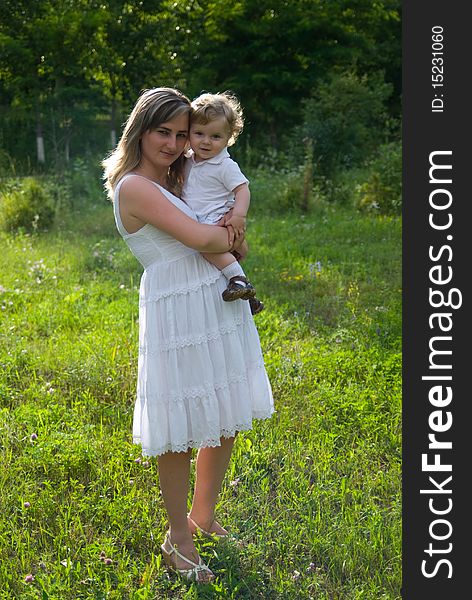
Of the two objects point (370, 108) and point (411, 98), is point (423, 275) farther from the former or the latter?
point (370, 108)

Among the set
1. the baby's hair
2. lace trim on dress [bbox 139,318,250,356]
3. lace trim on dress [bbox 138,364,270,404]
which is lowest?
lace trim on dress [bbox 138,364,270,404]

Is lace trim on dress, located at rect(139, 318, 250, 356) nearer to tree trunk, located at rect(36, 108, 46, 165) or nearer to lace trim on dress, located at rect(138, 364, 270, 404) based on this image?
lace trim on dress, located at rect(138, 364, 270, 404)

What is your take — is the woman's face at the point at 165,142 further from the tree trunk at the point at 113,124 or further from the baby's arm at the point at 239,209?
the tree trunk at the point at 113,124

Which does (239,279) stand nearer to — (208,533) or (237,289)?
(237,289)

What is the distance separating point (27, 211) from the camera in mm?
10305

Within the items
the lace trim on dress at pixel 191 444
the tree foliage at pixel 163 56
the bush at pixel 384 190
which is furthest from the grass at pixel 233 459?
the tree foliage at pixel 163 56

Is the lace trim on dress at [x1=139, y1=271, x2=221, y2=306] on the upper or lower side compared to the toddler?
lower

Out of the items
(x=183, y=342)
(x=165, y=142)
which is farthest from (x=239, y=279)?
(x=165, y=142)

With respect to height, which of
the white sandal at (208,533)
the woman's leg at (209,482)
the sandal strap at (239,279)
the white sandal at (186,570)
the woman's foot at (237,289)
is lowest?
the white sandal at (186,570)

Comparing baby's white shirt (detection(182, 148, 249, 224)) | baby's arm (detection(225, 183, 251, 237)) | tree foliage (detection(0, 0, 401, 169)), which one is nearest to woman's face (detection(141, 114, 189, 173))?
baby's white shirt (detection(182, 148, 249, 224))

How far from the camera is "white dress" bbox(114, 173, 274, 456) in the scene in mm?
3062

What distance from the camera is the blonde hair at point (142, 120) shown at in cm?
298

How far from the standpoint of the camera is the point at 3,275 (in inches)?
301

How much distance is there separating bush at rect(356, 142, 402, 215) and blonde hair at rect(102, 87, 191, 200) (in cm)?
856
